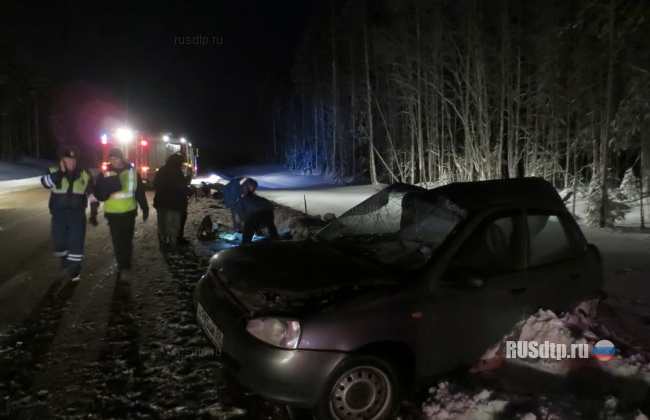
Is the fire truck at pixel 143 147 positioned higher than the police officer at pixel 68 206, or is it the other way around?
the fire truck at pixel 143 147

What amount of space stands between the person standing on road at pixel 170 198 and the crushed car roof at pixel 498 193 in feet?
18.8

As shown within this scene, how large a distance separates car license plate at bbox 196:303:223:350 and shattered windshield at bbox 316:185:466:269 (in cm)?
128

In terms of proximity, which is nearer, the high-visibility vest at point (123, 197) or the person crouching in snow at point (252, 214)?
the high-visibility vest at point (123, 197)

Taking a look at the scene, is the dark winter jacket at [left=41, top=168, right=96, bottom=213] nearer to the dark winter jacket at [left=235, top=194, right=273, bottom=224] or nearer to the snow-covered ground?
the snow-covered ground

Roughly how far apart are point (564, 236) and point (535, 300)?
734 mm

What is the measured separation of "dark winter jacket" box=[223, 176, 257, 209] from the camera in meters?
7.65

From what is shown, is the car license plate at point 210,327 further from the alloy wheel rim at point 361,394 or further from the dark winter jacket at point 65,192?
the dark winter jacket at point 65,192

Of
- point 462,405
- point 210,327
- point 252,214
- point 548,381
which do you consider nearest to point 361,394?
point 462,405

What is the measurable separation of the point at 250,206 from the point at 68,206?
245 cm

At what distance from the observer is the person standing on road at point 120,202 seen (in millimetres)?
6648

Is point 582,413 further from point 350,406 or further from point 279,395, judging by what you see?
point 279,395

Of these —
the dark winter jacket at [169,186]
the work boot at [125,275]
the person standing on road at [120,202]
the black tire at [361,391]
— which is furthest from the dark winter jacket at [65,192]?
the black tire at [361,391]

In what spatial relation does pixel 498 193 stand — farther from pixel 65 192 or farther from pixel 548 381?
pixel 65 192

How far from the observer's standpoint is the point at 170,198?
9.02 m
